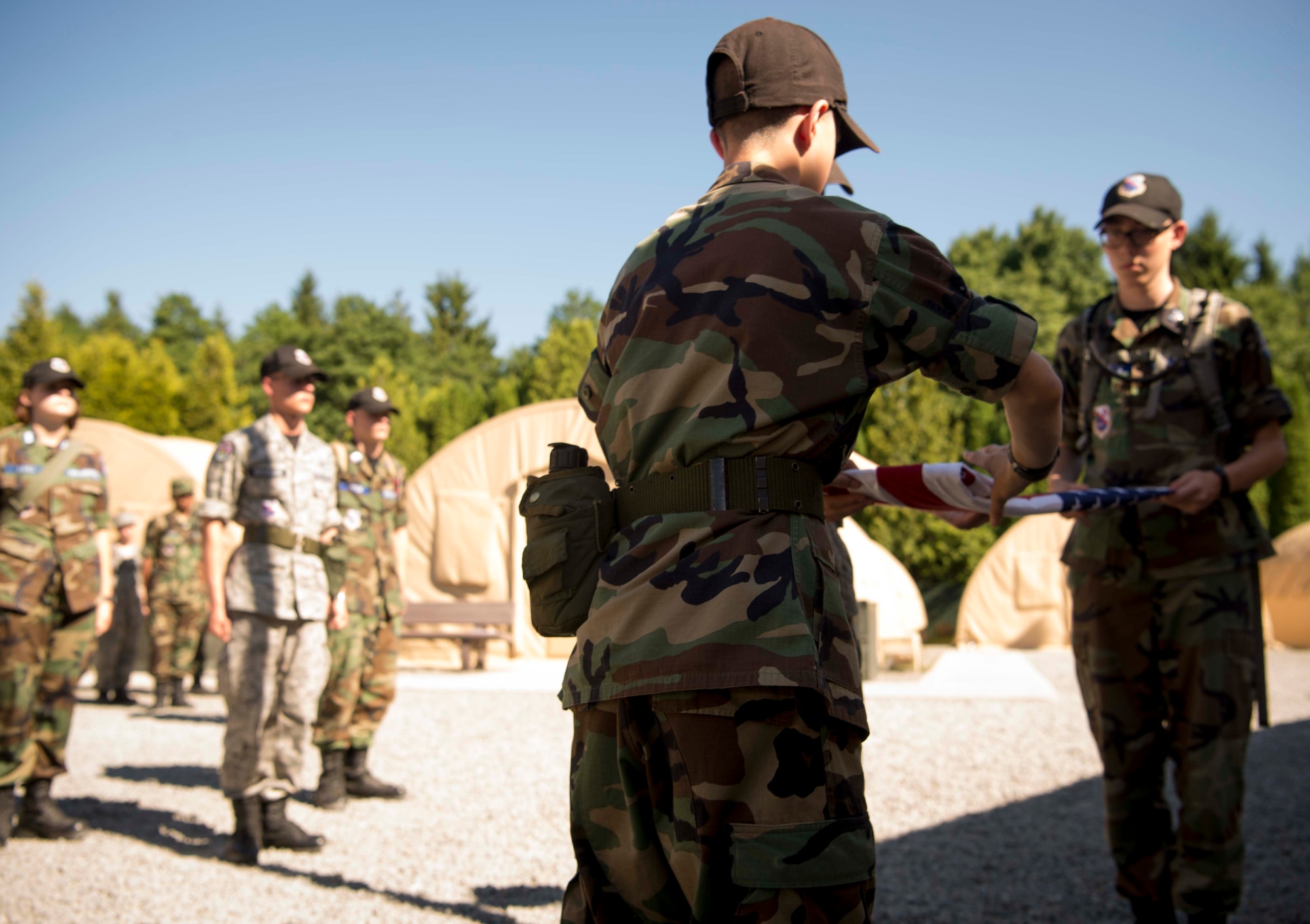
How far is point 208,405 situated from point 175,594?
90.5 feet

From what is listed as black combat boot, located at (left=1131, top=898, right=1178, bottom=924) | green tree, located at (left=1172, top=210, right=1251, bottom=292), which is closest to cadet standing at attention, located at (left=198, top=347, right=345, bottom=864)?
black combat boot, located at (left=1131, top=898, right=1178, bottom=924)

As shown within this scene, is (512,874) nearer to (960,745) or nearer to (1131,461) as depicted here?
(1131,461)

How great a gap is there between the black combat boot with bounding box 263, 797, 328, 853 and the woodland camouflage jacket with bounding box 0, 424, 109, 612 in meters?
1.45

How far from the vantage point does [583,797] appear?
1.82 meters

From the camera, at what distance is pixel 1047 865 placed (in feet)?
14.8

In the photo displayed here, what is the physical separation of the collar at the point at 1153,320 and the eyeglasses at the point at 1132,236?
0.17m

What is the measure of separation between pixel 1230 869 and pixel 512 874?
2840mm

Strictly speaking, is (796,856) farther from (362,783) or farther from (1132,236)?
(362,783)

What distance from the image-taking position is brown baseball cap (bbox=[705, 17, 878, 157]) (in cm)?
195

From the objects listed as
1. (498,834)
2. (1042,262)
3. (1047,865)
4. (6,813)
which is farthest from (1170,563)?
(1042,262)

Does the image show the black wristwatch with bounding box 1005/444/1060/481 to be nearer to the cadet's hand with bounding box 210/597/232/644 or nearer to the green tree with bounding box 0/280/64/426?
the cadet's hand with bounding box 210/597/232/644

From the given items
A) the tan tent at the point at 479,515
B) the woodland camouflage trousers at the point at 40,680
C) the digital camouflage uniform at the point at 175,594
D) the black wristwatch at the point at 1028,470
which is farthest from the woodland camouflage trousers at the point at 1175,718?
the tan tent at the point at 479,515

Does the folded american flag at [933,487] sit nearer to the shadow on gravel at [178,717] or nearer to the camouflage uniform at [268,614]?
the camouflage uniform at [268,614]

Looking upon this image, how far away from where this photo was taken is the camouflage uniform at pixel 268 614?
15.5 ft
